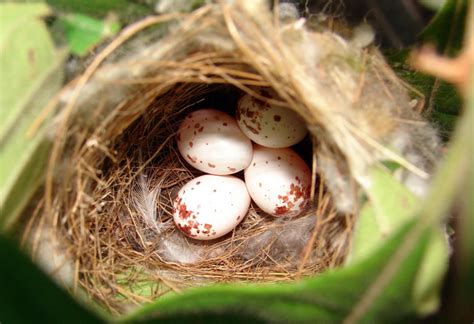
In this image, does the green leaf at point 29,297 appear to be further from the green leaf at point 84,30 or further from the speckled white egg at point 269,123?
the speckled white egg at point 269,123

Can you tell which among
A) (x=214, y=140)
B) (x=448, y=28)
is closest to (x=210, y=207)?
(x=214, y=140)

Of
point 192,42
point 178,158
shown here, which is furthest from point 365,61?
point 178,158

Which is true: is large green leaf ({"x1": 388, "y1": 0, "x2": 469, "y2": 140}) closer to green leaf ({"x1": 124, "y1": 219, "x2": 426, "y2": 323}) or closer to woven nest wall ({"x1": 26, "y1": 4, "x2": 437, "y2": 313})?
woven nest wall ({"x1": 26, "y1": 4, "x2": 437, "y2": 313})

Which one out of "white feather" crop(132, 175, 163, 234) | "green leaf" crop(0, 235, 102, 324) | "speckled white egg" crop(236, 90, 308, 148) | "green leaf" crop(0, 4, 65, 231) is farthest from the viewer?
"white feather" crop(132, 175, 163, 234)

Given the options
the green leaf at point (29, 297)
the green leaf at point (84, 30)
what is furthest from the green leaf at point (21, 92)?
the green leaf at point (29, 297)

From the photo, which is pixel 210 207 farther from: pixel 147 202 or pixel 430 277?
pixel 430 277

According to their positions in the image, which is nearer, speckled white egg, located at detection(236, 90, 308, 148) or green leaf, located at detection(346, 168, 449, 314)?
green leaf, located at detection(346, 168, 449, 314)

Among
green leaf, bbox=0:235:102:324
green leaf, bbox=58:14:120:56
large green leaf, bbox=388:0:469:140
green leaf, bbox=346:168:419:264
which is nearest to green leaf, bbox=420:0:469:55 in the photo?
large green leaf, bbox=388:0:469:140
